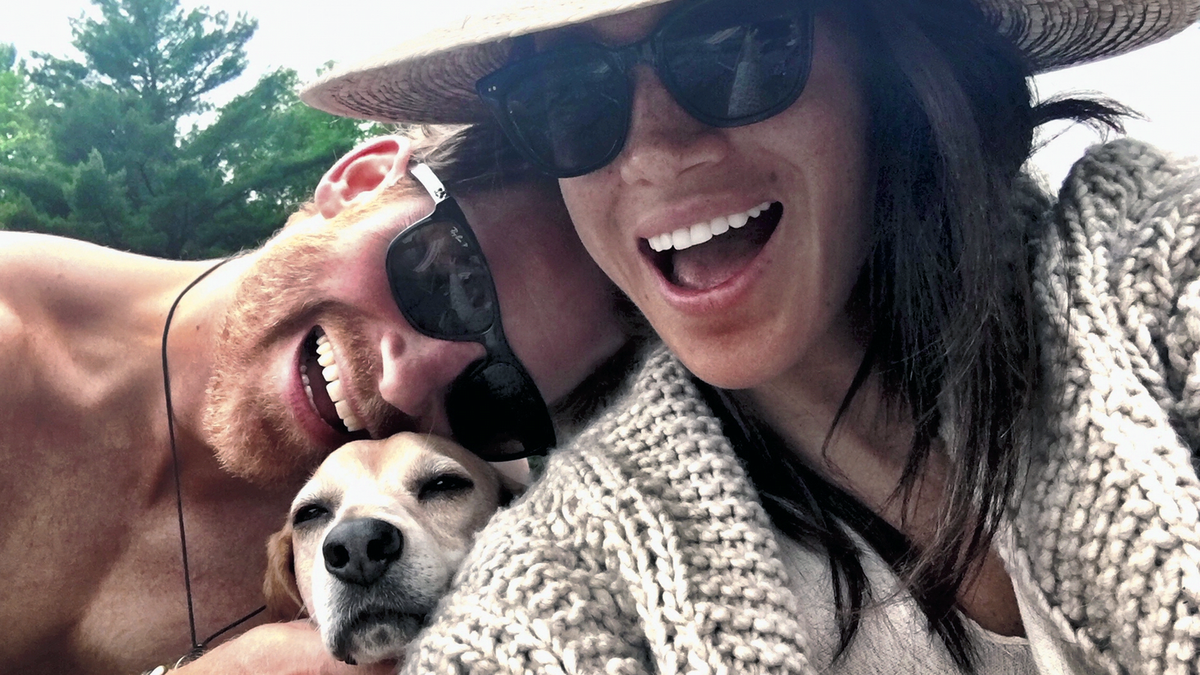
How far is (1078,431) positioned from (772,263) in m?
0.38

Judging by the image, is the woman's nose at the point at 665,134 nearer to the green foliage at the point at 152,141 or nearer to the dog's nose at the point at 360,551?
the dog's nose at the point at 360,551

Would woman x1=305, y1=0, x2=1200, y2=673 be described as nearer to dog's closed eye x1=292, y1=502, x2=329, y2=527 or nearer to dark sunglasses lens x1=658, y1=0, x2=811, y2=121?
dark sunglasses lens x1=658, y1=0, x2=811, y2=121

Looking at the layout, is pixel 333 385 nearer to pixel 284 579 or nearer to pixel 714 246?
pixel 284 579

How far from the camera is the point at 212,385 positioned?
176 centimetres

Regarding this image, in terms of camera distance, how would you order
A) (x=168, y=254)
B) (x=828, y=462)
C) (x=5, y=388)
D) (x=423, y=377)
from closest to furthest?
(x=828, y=462) < (x=423, y=377) < (x=5, y=388) < (x=168, y=254)

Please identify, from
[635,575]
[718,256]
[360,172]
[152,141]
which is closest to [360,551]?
[635,575]

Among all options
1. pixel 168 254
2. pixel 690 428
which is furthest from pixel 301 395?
pixel 168 254

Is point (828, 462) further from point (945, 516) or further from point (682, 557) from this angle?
point (682, 557)

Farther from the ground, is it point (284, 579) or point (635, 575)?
point (635, 575)

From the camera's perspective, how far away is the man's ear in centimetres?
177

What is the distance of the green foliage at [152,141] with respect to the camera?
4117 mm

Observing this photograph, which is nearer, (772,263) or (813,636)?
(772,263)

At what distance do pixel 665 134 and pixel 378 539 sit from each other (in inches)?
29.2

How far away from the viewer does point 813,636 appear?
113 cm
